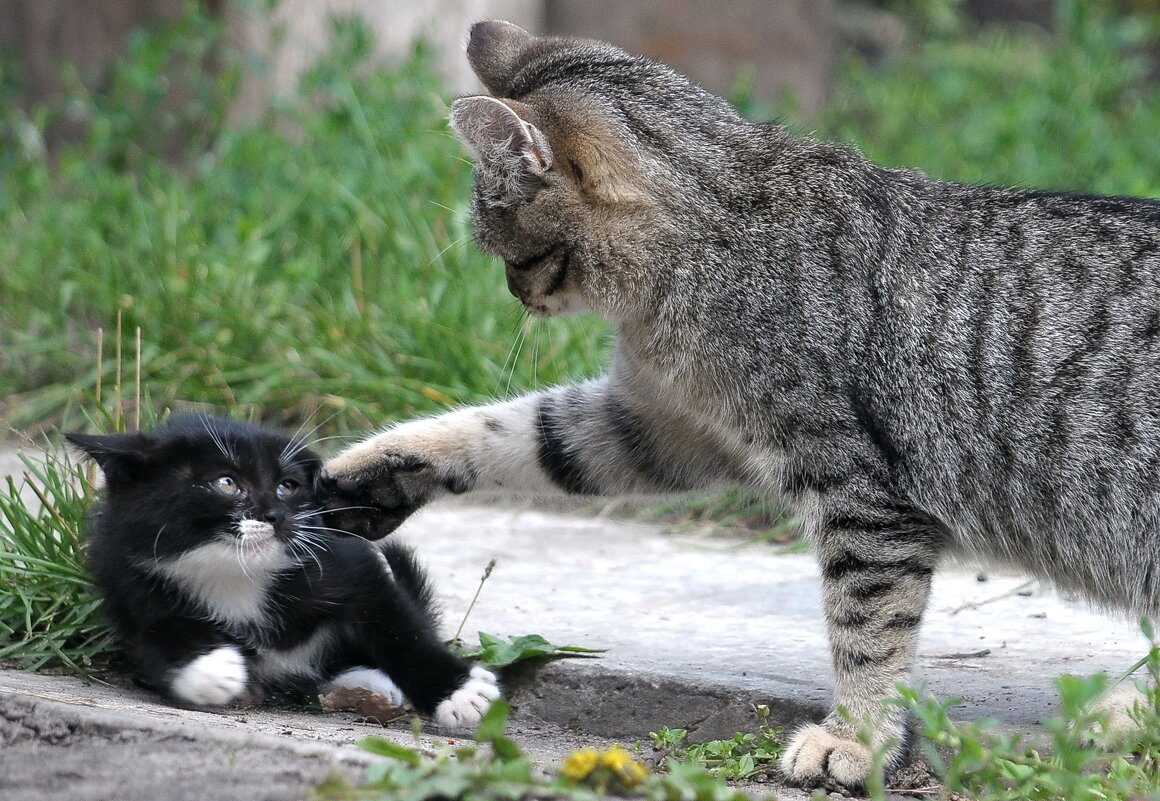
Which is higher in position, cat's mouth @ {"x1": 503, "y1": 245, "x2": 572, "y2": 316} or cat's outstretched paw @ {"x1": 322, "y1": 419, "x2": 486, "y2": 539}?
cat's mouth @ {"x1": 503, "y1": 245, "x2": 572, "y2": 316}

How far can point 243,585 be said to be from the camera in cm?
301

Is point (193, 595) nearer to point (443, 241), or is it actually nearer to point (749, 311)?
point (749, 311)

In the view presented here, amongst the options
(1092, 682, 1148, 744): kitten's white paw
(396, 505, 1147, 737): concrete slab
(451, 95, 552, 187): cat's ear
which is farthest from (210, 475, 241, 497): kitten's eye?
(1092, 682, 1148, 744): kitten's white paw

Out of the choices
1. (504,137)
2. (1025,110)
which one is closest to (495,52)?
(504,137)

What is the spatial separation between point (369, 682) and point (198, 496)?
1.97 ft

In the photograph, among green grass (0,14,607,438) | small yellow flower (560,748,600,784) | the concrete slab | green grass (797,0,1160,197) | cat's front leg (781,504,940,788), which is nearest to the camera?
small yellow flower (560,748,600,784)

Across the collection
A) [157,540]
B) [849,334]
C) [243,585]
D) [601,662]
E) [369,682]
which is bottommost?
[369,682]

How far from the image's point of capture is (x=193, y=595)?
2963 mm

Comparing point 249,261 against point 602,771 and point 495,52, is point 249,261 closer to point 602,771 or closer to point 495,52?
point 495,52

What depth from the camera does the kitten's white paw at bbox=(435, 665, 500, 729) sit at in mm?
3016

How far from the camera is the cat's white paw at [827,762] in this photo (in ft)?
9.02

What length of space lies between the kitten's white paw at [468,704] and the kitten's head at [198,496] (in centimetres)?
48

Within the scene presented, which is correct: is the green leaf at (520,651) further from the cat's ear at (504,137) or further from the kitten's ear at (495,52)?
the kitten's ear at (495,52)

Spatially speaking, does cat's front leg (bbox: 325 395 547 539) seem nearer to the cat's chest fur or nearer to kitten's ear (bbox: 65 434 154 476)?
the cat's chest fur
